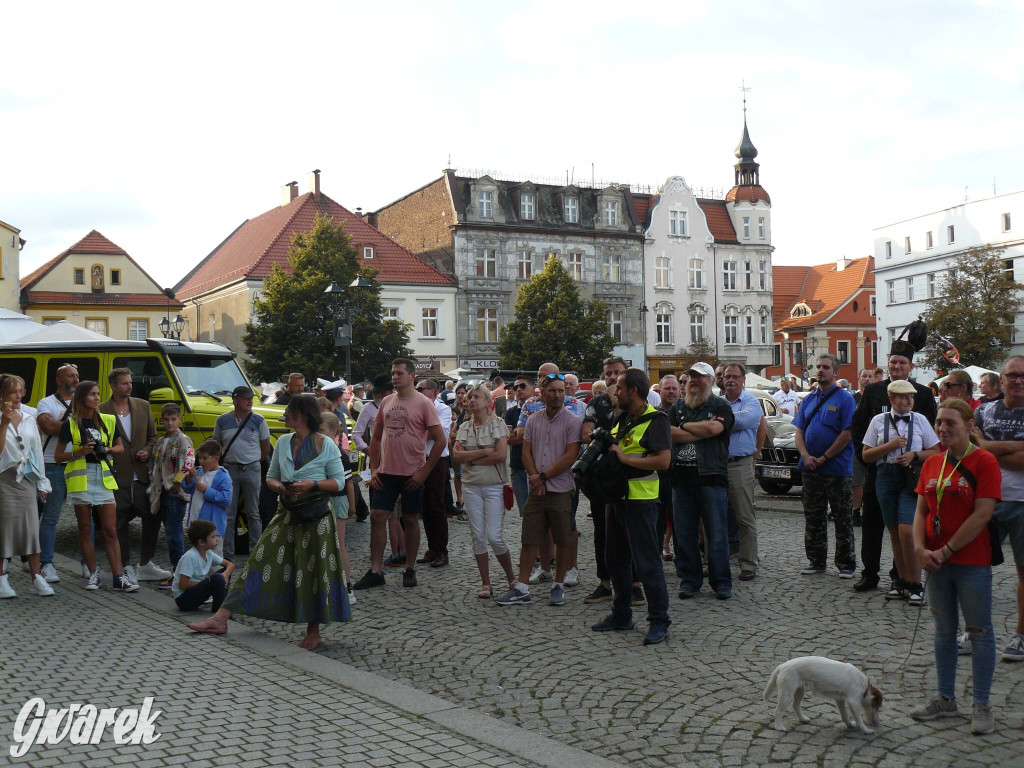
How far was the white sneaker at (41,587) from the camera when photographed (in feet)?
28.7

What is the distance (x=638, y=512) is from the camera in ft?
23.3

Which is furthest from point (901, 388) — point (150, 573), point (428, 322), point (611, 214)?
point (611, 214)

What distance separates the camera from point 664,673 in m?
6.16

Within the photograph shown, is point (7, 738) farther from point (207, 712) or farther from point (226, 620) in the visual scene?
point (226, 620)

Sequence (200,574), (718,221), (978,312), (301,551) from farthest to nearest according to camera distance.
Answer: (718,221) < (978,312) < (200,574) < (301,551)

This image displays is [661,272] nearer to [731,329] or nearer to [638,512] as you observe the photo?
[731,329]

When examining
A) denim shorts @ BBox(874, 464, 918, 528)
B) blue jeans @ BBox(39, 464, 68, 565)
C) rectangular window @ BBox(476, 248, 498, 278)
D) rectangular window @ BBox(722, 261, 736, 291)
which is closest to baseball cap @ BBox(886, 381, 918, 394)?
denim shorts @ BBox(874, 464, 918, 528)

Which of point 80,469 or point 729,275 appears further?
point 729,275

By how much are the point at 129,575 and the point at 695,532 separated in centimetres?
509

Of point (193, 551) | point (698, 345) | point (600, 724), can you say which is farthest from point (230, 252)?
point (600, 724)

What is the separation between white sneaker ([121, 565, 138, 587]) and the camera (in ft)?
29.9

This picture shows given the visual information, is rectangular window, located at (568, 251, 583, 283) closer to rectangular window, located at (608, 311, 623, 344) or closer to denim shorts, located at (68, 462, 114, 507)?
rectangular window, located at (608, 311, 623, 344)

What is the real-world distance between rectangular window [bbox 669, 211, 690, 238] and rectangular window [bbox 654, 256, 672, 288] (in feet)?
6.06

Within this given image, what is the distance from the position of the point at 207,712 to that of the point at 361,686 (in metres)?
0.93
